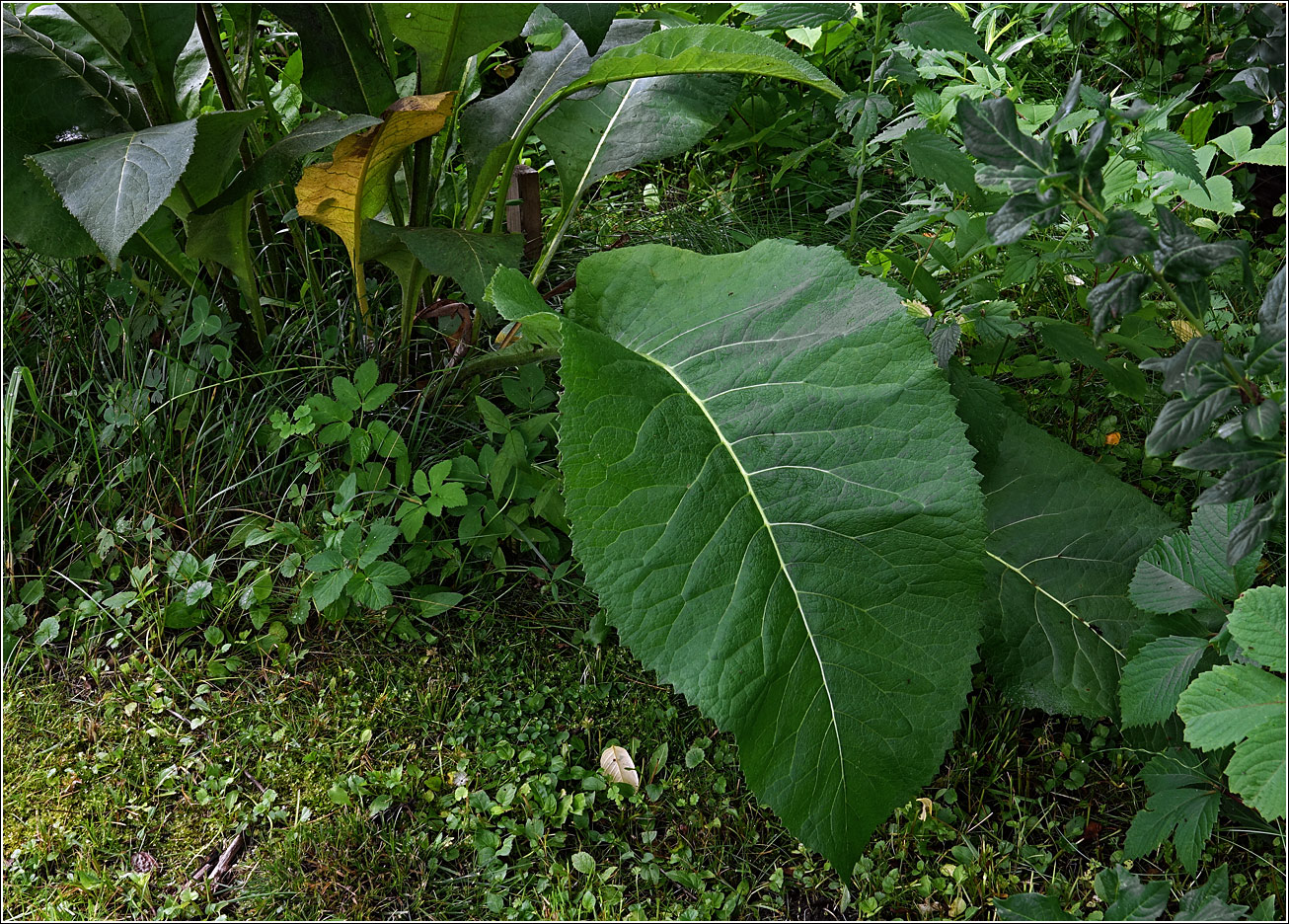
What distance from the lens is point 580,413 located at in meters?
1.54

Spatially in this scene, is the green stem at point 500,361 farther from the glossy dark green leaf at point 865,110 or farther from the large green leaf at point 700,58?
the glossy dark green leaf at point 865,110

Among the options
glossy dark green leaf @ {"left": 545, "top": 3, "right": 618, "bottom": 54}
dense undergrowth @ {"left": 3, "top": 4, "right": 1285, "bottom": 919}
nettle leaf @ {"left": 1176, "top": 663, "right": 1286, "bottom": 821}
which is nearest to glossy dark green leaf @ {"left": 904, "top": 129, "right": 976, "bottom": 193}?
dense undergrowth @ {"left": 3, "top": 4, "right": 1285, "bottom": 919}

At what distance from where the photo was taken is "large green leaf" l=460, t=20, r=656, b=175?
2.11 m

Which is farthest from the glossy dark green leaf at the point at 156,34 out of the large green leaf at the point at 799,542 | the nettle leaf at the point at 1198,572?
the nettle leaf at the point at 1198,572

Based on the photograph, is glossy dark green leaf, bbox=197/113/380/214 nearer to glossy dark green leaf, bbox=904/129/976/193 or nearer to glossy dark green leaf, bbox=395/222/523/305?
glossy dark green leaf, bbox=395/222/523/305

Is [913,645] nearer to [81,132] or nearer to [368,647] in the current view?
[368,647]

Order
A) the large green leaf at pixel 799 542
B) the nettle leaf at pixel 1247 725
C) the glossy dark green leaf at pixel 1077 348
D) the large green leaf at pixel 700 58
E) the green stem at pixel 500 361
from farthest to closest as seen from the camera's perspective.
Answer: the green stem at pixel 500 361
the large green leaf at pixel 700 58
the glossy dark green leaf at pixel 1077 348
the large green leaf at pixel 799 542
the nettle leaf at pixel 1247 725

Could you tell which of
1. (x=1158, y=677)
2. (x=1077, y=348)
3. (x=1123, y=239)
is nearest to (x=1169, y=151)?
(x=1077, y=348)

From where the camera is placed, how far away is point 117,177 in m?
1.62

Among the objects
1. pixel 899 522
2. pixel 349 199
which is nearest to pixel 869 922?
pixel 899 522

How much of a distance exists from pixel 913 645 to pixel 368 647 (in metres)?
1.08

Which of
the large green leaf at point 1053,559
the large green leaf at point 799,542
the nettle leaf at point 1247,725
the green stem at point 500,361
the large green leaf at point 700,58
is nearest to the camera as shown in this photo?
the nettle leaf at point 1247,725

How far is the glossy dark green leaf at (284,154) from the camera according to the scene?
185cm

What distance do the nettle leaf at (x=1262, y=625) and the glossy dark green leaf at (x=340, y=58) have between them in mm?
1810
